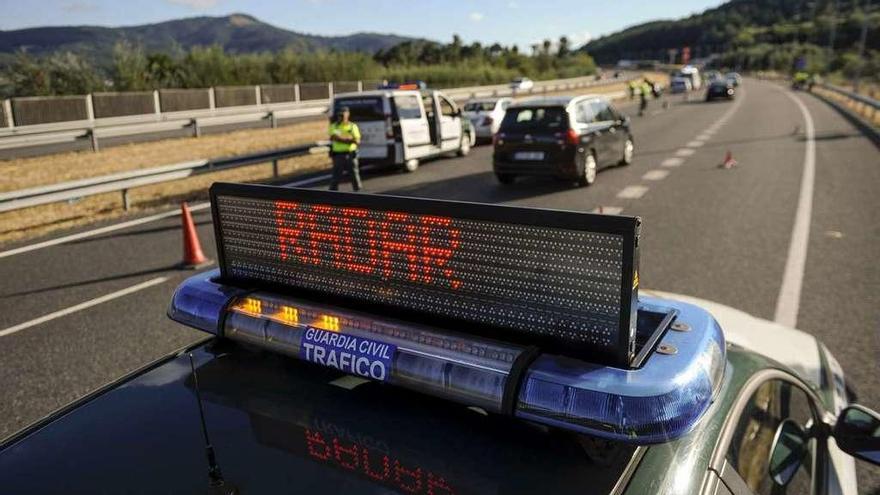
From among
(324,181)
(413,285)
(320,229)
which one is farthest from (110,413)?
(324,181)

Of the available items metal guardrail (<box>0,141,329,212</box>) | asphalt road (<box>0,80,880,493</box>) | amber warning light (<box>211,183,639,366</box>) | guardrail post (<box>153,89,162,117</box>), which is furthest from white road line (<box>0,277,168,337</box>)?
guardrail post (<box>153,89,162,117</box>)

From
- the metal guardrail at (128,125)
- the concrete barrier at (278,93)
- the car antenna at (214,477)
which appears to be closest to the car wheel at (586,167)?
the car antenna at (214,477)

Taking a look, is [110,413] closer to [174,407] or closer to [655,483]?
[174,407]

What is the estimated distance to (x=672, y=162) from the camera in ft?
54.3

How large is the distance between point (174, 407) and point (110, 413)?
0.62 feet

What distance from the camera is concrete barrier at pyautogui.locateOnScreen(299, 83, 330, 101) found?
37.5m

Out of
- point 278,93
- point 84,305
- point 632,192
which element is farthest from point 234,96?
point 84,305

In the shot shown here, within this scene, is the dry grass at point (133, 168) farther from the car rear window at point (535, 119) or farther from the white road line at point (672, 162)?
the white road line at point (672, 162)

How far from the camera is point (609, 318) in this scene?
1642 mm

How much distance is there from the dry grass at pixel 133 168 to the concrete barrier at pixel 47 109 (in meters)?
4.86

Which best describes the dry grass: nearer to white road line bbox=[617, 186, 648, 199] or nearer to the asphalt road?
the asphalt road

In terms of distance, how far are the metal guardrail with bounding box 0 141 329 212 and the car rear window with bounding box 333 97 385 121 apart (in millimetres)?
2014

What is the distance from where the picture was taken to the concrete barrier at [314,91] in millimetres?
37469

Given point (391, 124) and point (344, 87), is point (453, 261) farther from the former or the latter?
point (344, 87)
